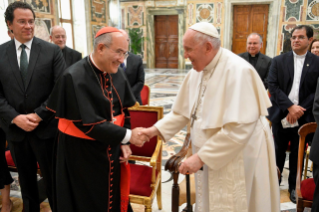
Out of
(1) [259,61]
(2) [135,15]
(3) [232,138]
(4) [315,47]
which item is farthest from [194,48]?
(2) [135,15]

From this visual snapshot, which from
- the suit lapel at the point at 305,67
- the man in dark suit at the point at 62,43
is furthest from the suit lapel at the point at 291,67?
the man in dark suit at the point at 62,43

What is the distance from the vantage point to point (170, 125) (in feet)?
6.65

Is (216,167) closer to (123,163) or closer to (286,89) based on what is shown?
(123,163)

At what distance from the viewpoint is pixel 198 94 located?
187 cm

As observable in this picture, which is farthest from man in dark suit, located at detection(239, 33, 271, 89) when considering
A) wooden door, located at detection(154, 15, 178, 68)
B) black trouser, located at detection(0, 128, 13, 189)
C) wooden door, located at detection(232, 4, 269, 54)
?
wooden door, located at detection(154, 15, 178, 68)

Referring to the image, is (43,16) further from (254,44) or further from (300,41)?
(300,41)

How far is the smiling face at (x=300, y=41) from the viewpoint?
295 cm

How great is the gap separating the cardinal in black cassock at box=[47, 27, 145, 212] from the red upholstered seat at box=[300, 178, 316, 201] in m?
1.45

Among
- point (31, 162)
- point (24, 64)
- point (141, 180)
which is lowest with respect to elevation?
point (141, 180)

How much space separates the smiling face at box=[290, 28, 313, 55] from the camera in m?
2.95

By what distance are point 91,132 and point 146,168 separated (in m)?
1.01

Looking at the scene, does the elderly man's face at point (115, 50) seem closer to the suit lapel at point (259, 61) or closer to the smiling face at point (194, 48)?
the smiling face at point (194, 48)

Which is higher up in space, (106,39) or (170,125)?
(106,39)

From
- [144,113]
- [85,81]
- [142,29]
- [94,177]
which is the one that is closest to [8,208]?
[94,177]
